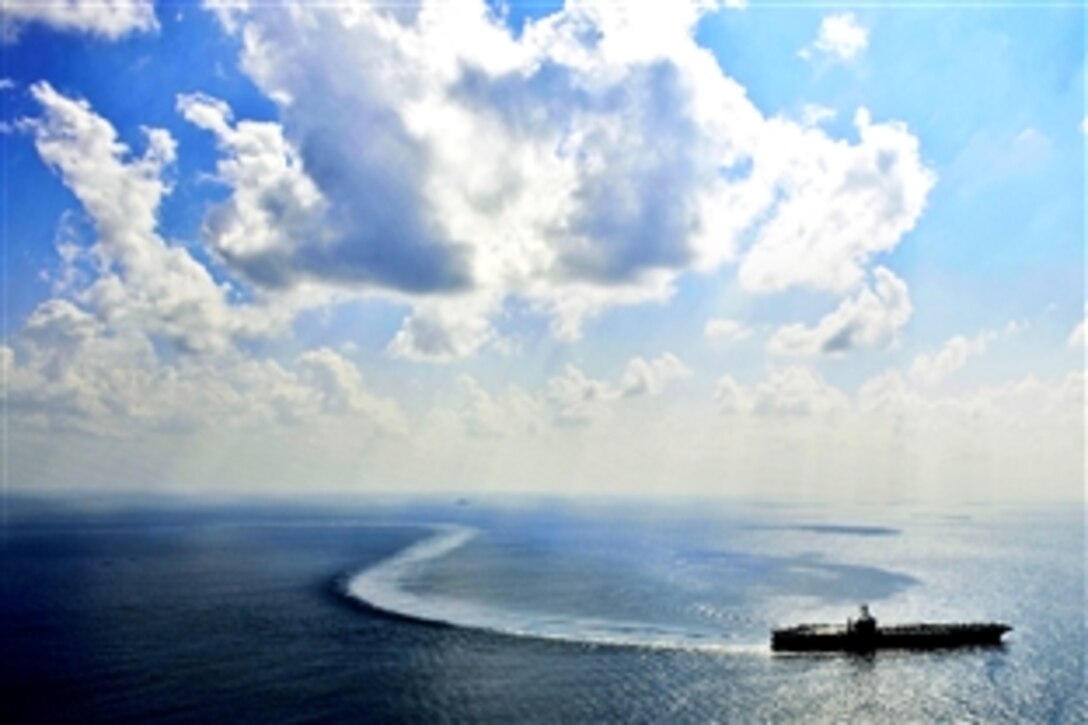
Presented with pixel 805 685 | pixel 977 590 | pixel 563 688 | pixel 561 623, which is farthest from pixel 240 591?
pixel 977 590

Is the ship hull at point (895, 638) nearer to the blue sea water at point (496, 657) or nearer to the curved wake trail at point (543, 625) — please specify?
the blue sea water at point (496, 657)

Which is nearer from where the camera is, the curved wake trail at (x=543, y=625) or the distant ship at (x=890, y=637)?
the curved wake trail at (x=543, y=625)

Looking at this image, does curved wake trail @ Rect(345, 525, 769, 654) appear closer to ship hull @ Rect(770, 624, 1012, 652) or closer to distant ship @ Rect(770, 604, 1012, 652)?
ship hull @ Rect(770, 624, 1012, 652)

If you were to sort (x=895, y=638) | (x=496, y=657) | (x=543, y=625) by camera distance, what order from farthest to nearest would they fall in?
(x=543, y=625) < (x=895, y=638) < (x=496, y=657)

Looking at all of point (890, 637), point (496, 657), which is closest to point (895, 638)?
point (890, 637)

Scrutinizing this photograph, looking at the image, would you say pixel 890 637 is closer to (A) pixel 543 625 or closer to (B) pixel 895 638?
(B) pixel 895 638

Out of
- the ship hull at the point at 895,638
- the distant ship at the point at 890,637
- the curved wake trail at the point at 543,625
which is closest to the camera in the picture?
the ship hull at the point at 895,638

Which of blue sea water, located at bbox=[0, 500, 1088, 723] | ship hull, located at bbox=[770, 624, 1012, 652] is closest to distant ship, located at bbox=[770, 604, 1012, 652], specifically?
ship hull, located at bbox=[770, 624, 1012, 652]

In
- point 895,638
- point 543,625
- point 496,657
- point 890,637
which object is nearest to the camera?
point 496,657

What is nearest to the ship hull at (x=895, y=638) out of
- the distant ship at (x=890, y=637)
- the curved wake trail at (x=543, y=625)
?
the distant ship at (x=890, y=637)
